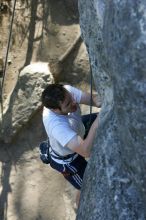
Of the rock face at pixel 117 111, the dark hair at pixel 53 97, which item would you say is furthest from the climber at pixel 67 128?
the rock face at pixel 117 111

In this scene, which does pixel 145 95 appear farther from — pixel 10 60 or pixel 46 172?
pixel 10 60

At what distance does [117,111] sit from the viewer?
188 centimetres

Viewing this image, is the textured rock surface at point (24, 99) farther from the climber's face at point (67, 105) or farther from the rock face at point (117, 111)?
the rock face at point (117, 111)

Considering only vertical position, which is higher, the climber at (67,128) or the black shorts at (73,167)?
the climber at (67,128)

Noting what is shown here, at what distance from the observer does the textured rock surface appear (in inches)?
158

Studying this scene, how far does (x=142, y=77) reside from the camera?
1679 millimetres

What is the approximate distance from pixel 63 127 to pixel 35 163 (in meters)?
1.65

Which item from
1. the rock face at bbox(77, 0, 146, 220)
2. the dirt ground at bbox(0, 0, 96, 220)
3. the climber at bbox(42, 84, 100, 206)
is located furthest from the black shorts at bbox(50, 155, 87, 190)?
the dirt ground at bbox(0, 0, 96, 220)

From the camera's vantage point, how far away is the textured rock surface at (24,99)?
13.2ft

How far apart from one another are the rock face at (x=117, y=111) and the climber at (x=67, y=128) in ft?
0.69

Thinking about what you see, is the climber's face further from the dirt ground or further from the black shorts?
the dirt ground

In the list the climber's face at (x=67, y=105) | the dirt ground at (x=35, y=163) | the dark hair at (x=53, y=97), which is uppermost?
the dark hair at (x=53, y=97)

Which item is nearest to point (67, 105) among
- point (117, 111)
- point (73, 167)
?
point (73, 167)

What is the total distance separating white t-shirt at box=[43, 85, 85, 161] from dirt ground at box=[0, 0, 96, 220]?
123cm
